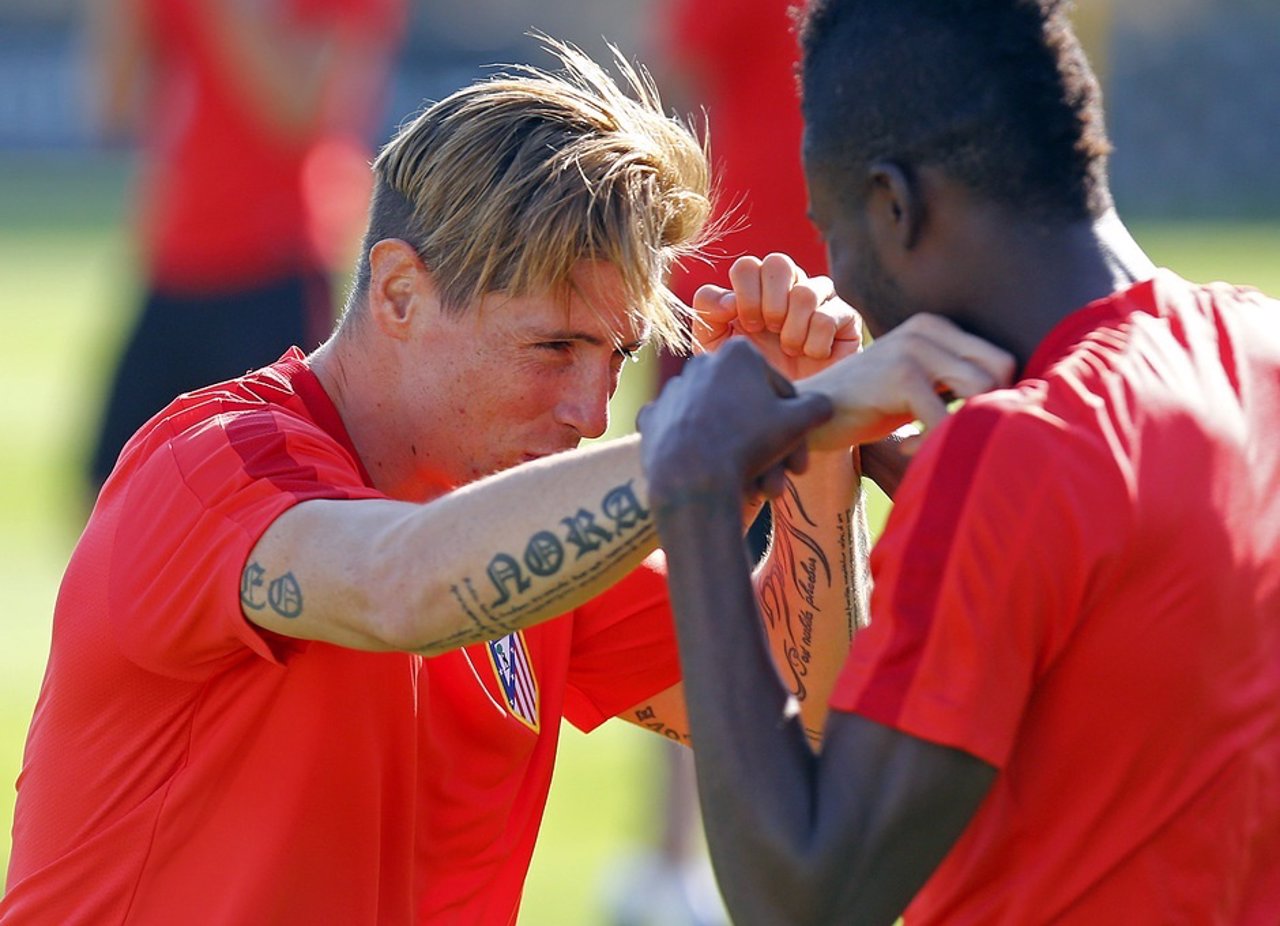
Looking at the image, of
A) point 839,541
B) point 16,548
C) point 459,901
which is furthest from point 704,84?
point 16,548

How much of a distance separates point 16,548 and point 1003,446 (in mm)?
9481

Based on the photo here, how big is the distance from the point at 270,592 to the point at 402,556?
0.65 feet

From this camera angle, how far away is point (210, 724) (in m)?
2.77

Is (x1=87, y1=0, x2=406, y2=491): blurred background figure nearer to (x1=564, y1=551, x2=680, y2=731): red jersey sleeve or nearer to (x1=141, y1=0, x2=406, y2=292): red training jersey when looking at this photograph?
(x1=141, y1=0, x2=406, y2=292): red training jersey

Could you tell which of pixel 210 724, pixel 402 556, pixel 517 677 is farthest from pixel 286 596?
pixel 517 677

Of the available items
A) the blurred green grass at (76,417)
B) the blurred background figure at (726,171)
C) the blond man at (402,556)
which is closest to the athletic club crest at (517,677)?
the blond man at (402,556)

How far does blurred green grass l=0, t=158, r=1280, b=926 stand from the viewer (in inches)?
253

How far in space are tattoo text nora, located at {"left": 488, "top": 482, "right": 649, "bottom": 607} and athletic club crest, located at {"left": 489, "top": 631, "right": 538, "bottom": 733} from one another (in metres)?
0.59

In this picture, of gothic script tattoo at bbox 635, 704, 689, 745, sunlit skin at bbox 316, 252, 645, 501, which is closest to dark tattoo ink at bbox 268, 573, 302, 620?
sunlit skin at bbox 316, 252, 645, 501

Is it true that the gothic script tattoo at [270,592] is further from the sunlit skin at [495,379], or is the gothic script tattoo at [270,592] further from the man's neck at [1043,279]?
the man's neck at [1043,279]

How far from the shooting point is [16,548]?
10727mm

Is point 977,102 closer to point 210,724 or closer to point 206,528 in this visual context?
point 206,528

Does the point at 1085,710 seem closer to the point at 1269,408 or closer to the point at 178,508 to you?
the point at 1269,408

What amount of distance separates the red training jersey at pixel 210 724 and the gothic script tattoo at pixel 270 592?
0.05 ft
